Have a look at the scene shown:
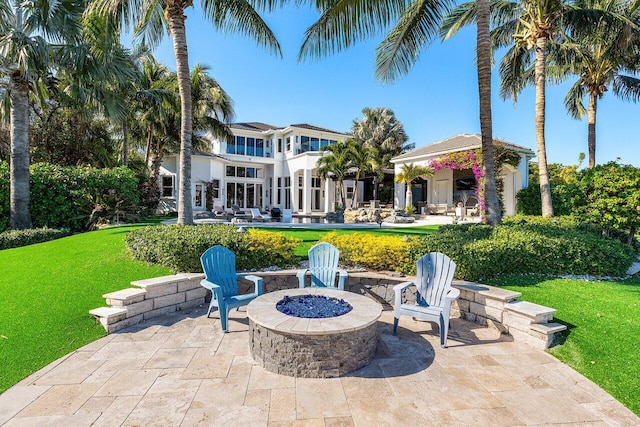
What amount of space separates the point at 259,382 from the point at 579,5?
685 inches

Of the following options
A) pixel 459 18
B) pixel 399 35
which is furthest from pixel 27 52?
pixel 459 18

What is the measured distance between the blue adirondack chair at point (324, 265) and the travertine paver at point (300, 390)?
1542 mm

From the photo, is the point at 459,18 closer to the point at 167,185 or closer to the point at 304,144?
the point at 304,144

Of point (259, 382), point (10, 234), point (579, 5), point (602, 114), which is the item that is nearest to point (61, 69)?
point (10, 234)

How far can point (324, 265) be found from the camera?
5.59 m

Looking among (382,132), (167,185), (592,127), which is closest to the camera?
(592,127)

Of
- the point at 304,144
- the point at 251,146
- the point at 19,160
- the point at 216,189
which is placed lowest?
the point at 216,189

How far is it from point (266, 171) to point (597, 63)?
926 inches

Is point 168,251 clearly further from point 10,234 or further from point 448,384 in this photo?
point 10,234

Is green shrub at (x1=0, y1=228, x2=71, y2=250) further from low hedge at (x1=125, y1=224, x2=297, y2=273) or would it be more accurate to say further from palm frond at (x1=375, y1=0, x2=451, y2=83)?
palm frond at (x1=375, y1=0, x2=451, y2=83)

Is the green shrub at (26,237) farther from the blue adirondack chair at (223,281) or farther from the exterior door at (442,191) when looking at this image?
the exterior door at (442,191)

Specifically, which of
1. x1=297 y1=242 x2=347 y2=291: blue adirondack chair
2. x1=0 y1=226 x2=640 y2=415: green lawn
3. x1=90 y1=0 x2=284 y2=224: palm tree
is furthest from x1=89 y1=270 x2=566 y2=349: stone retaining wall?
x1=90 y1=0 x2=284 y2=224: palm tree

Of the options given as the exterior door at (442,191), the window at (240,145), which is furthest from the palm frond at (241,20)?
the window at (240,145)

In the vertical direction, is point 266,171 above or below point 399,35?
below
